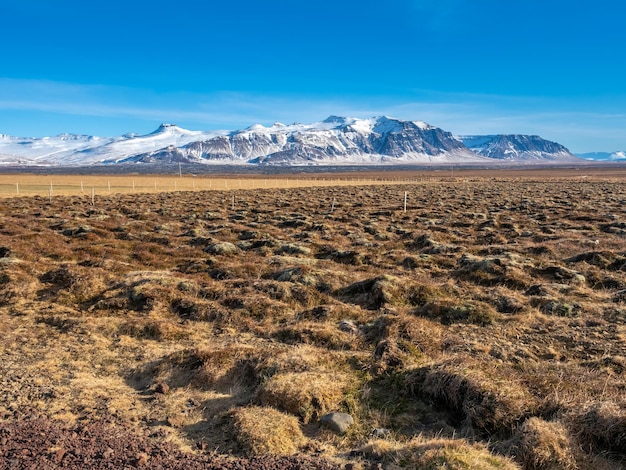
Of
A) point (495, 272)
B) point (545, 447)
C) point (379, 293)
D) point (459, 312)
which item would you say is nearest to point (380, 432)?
point (545, 447)

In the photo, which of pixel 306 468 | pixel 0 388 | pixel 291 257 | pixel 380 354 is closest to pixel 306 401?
pixel 306 468

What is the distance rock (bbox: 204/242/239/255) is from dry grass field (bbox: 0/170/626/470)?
116 millimetres

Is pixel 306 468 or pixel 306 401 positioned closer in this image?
pixel 306 468

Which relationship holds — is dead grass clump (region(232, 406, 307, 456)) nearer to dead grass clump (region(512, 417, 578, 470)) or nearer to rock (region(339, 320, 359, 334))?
dead grass clump (region(512, 417, 578, 470))

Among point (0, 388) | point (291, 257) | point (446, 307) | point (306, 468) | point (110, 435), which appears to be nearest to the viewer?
point (306, 468)

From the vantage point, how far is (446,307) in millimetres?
10188

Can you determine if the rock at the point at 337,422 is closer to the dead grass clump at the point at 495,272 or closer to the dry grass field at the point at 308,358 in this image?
the dry grass field at the point at 308,358

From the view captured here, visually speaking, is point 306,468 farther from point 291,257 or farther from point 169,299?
point 291,257

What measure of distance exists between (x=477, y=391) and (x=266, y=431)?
2.76m

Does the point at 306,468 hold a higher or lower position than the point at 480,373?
lower

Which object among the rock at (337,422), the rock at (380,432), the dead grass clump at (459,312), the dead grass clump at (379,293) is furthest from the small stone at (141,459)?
the dead grass clump at (379,293)

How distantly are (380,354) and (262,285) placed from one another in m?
5.06

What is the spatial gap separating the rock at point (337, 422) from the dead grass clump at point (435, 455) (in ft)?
1.53

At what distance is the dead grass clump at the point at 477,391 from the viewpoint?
550 cm
